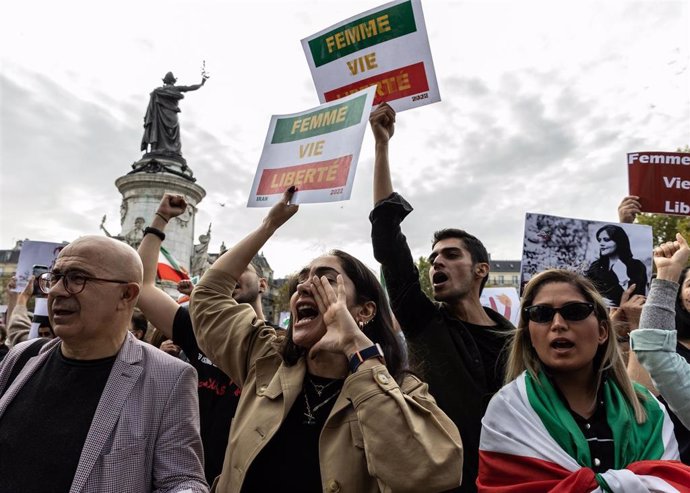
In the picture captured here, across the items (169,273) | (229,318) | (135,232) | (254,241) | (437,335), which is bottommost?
(437,335)

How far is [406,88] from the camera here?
3.59 m

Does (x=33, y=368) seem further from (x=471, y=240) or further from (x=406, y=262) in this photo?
(x=471, y=240)

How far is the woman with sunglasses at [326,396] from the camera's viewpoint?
196cm

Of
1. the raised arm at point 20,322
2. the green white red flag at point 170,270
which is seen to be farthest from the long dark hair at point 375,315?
the green white red flag at point 170,270

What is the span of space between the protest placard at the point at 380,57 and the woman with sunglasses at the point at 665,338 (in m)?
1.66

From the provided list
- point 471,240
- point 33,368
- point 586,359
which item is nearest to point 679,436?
point 586,359

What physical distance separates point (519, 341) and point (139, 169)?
21.3 m

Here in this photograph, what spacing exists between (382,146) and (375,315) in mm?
1225

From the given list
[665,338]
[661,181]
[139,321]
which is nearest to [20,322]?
[139,321]

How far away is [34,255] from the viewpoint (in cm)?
716

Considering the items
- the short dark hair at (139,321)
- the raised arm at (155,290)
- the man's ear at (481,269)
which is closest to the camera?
the raised arm at (155,290)

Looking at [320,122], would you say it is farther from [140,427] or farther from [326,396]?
[140,427]

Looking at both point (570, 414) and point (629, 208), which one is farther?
point (629, 208)

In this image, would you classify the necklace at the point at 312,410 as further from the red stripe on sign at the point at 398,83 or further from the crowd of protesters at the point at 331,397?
the red stripe on sign at the point at 398,83
